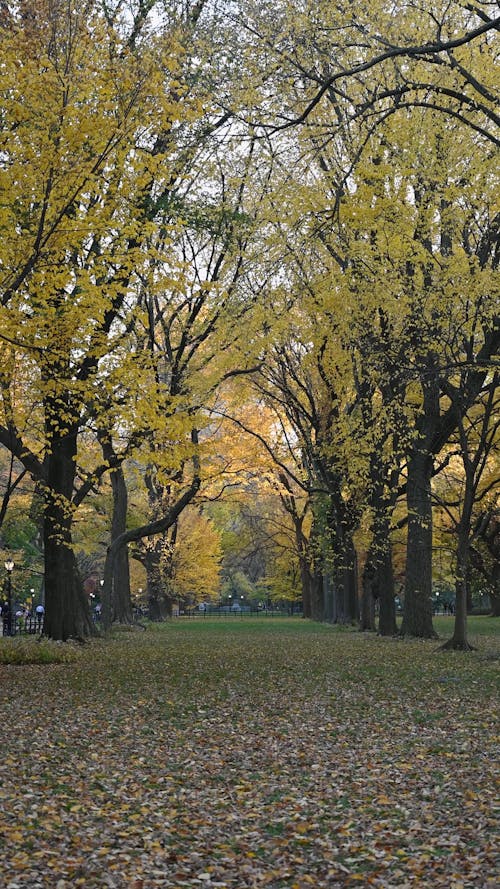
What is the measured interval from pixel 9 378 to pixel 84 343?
1.72 m

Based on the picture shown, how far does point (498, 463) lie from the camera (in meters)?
31.0

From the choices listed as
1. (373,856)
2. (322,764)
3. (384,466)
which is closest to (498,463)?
(384,466)

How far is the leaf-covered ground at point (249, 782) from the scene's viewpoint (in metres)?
5.38

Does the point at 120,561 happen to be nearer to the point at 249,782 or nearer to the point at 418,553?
the point at 418,553

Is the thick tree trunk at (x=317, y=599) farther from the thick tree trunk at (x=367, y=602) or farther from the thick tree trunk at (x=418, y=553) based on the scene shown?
the thick tree trunk at (x=418, y=553)

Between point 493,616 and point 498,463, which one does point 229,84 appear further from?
point 493,616

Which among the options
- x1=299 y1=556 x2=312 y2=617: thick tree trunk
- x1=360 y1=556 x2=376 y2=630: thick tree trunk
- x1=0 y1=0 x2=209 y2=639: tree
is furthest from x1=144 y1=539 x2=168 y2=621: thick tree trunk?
x1=0 y1=0 x2=209 y2=639: tree

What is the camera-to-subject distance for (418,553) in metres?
24.0

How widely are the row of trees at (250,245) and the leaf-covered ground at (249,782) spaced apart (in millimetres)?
4725

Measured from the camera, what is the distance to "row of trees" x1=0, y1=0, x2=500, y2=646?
11828mm

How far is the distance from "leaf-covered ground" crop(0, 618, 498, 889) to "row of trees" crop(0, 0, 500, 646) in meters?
4.72

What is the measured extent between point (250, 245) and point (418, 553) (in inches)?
349

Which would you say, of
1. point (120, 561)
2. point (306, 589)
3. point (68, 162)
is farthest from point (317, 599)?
point (68, 162)

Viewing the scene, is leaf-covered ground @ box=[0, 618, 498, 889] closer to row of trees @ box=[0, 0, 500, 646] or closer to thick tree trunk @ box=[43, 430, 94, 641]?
row of trees @ box=[0, 0, 500, 646]
